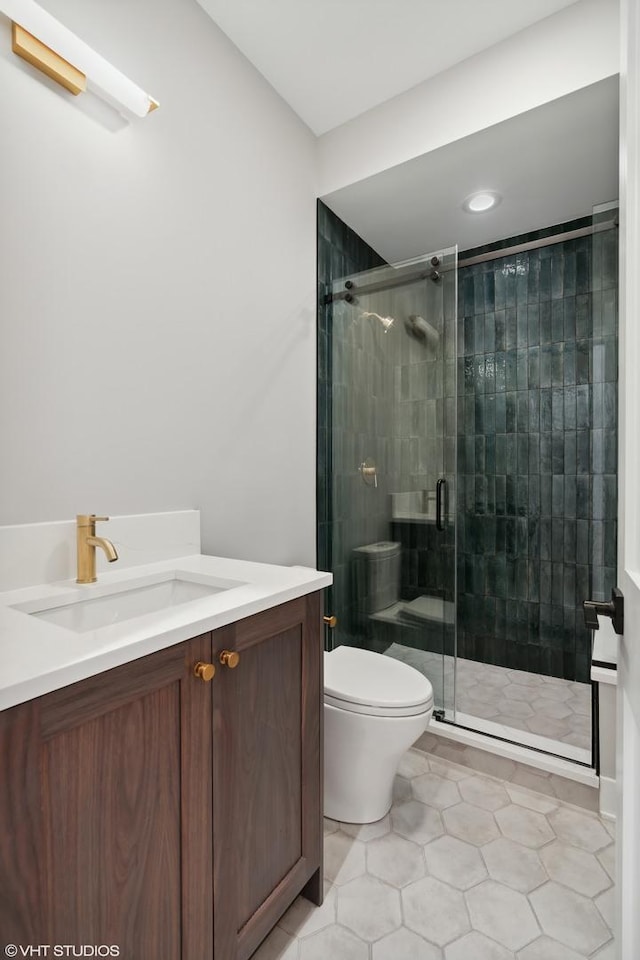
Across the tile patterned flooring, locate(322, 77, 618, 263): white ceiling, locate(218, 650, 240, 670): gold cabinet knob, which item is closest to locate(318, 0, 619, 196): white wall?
locate(322, 77, 618, 263): white ceiling

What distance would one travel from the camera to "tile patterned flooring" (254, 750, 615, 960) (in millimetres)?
1135

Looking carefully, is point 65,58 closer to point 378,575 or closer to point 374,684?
point 374,684

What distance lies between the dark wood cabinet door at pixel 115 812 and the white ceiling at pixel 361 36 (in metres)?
2.01

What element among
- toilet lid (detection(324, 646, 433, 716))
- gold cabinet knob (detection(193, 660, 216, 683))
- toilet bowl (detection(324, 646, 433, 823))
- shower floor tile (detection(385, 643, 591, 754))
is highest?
gold cabinet knob (detection(193, 660, 216, 683))

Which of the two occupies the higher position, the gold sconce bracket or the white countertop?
the gold sconce bracket

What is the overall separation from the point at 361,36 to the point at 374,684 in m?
2.24

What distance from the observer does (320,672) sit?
47.1 inches

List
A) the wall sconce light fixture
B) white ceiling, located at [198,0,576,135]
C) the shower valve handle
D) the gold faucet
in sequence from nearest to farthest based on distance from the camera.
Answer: the shower valve handle < the wall sconce light fixture < the gold faucet < white ceiling, located at [198,0,576,135]

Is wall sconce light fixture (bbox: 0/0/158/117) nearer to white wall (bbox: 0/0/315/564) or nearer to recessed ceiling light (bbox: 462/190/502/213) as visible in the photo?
white wall (bbox: 0/0/315/564)

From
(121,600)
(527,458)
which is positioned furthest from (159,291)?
(527,458)

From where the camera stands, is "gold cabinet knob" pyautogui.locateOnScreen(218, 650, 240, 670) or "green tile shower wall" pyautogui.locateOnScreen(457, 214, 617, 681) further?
"green tile shower wall" pyautogui.locateOnScreen(457, 214, 617, 681)

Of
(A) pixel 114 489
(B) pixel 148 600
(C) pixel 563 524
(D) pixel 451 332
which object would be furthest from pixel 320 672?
(C) pixel 563 524

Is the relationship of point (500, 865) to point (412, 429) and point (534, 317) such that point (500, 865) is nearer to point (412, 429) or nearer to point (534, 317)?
point (412, 429)

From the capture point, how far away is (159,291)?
4.66 ft
